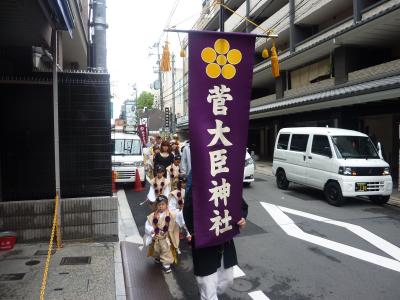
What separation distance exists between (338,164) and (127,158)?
23.3 feet

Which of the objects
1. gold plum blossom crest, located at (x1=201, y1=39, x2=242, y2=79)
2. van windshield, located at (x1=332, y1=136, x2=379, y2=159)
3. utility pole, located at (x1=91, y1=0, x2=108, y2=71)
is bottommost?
van windshield, located at (x1=332, y1=136, x2=379, y2=159)

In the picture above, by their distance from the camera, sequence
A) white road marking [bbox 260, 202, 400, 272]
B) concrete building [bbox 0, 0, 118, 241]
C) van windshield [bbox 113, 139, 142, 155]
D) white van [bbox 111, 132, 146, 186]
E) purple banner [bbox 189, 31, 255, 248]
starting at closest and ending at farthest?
purple banner [bbox 189, 31, 255, 248], white road marking [bbox 260, 202, 400, 272], concrete building [bbox 0, 0, 118, 241], white van [bbox 111, 132, 146, 186], van windshield [bbox 113, 139, 142, 155]

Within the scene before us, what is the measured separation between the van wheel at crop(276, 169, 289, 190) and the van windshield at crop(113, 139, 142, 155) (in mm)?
5252

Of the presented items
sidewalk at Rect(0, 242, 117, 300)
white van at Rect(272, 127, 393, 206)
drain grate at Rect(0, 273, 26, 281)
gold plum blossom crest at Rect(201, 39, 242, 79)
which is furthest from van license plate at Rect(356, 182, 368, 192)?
drain grate at Rect(0, 273, 26, 281)

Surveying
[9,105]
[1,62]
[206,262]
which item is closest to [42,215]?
[9,105]

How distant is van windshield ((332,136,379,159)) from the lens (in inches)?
388

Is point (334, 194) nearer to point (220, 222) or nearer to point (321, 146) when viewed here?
point (321, 146)

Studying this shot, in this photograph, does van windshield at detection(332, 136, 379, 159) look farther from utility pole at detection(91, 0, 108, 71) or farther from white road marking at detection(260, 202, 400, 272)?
utility pole at detection(91, 0, 108, 71)

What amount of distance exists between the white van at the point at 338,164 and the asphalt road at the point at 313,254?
0.50 meters

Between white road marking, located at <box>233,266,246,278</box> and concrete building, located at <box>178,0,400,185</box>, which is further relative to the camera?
concrete building, located at <box>178,0,400,185</box>

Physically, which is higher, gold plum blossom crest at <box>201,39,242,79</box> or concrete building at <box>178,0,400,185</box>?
concrete building at <box>178,0,400,185</box>

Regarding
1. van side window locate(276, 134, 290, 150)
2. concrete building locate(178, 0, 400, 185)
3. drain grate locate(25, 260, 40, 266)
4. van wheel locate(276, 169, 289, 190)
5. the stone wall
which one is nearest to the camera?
drain grate locate(25, 260, 40, 266)

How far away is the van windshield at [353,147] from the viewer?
985cm

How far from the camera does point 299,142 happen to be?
450 inches
